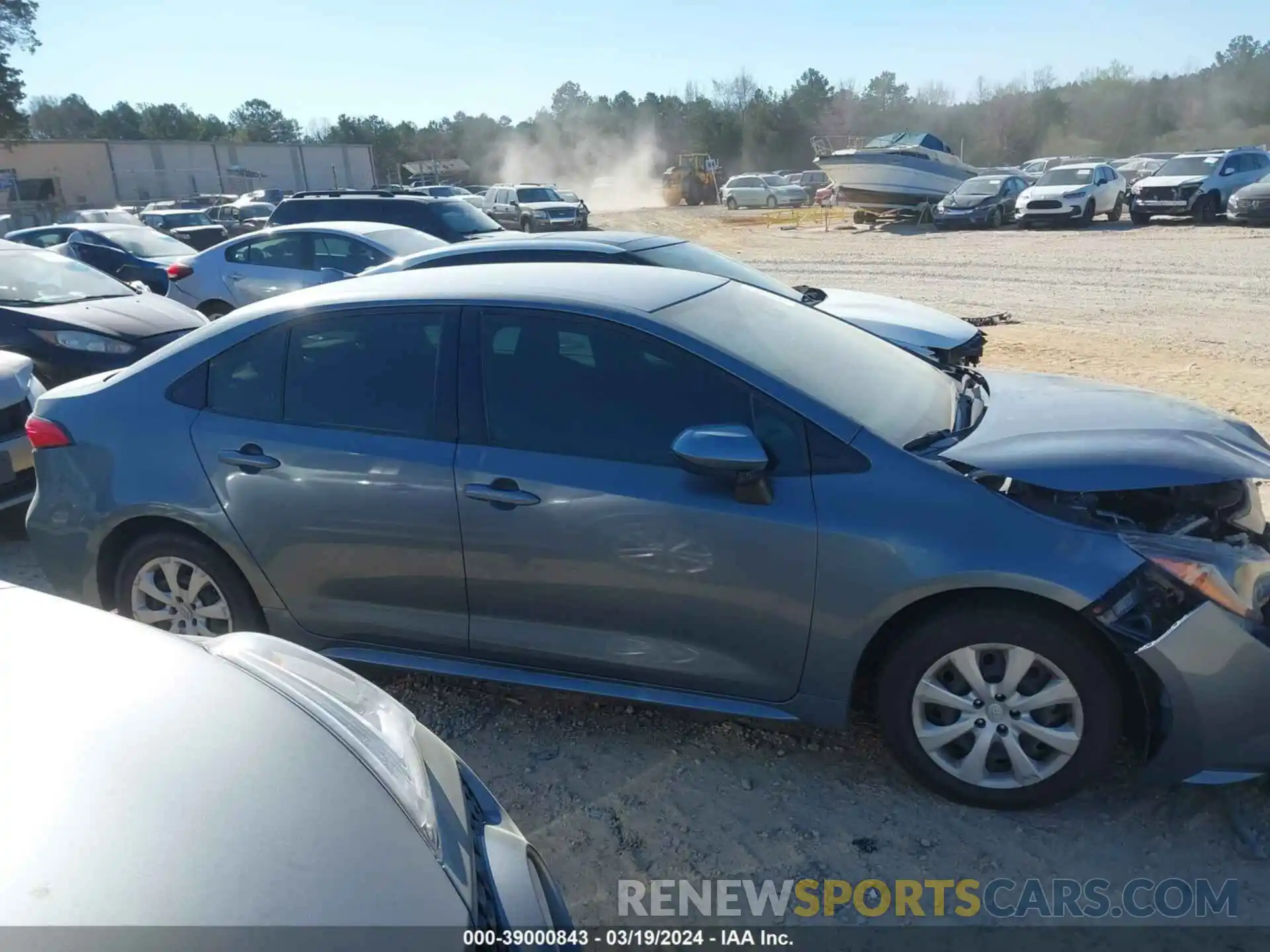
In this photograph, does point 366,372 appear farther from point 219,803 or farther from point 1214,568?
point 1214,568

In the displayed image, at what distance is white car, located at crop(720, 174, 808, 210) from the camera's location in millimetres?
41812

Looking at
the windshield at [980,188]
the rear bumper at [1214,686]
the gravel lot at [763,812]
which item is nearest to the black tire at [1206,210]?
the windshield at [980,188]

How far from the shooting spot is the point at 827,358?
3.50 m

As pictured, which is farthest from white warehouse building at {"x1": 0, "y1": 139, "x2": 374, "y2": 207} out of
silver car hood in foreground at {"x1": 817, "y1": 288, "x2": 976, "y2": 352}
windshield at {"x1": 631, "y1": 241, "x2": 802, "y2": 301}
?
silver car hood in foreground at {"x1": 817, "y1": 288, "x2": 976, "y2": 352}

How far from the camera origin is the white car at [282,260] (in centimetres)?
1017

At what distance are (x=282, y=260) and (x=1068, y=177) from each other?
2104 centimetres

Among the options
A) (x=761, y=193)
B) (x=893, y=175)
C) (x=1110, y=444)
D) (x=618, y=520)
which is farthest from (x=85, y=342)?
(x=761, y=193)

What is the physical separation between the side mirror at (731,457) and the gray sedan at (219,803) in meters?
1.17

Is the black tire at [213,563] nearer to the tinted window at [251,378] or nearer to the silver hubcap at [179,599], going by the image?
the silver hubcap at [179,599]

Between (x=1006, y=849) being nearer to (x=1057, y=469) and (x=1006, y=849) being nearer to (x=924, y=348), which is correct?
(x=1057, y=469)

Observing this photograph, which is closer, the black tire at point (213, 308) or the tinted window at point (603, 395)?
the tinted window at point (603, 395)

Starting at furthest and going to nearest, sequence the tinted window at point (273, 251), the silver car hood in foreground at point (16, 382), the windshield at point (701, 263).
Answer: the tinted window at point (273, 251) < the windshield at point (701, 263) < the silver car hood in foreground at point (16, 382)

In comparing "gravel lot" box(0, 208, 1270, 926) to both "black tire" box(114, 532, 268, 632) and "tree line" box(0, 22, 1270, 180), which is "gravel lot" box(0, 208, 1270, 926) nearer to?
"black tire" box(114, 532, 268, 632)

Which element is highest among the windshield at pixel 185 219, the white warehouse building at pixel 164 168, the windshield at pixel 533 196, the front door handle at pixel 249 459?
the white warehouse building at pixel 164 168
